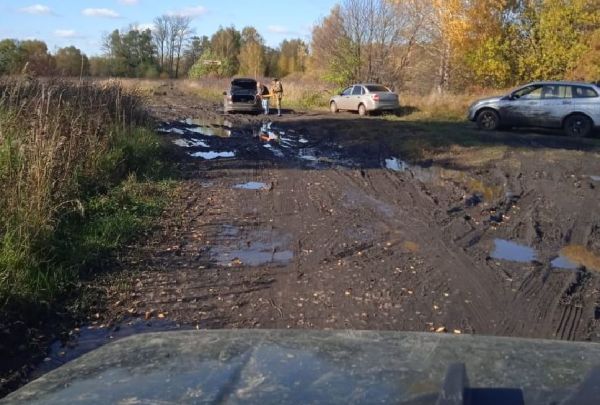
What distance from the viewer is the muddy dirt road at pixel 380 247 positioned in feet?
19.5

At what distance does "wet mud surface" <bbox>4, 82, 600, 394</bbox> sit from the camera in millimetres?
5906

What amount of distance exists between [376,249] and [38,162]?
410 cm

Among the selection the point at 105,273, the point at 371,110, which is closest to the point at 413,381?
the point at 105,273

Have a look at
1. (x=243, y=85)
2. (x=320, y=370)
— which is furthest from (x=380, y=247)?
(x=243, y=85)

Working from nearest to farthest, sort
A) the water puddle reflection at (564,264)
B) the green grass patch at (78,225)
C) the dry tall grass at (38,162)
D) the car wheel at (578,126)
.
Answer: the green grass patch at (78,225) < the dry tall grass at (38,162) < the water puddle reflection at (564,264) < the car wheel at (578,126)

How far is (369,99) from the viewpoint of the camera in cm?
2978

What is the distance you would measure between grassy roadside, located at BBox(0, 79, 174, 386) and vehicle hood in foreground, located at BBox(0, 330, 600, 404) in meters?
2.85

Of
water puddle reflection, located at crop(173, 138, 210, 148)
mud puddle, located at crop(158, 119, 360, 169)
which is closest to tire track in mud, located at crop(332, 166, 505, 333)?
mud puddle, located at crop(158, 119, 360, 169)

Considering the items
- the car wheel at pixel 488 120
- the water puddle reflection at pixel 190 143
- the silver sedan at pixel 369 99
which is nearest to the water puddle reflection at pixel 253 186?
the water puddle reflection at pixel 190 143

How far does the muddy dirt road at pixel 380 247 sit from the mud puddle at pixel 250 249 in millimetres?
24

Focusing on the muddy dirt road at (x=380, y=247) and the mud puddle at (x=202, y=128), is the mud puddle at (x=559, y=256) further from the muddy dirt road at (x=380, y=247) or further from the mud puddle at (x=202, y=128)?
the mud puddle at (x=202, y=128)

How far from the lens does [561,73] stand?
3641 centimetres

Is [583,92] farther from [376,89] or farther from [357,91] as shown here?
[357,91]

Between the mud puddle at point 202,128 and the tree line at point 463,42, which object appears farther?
the tree line at point 463,42
